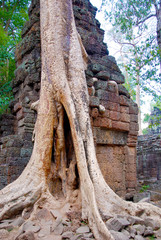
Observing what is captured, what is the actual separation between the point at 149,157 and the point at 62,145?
28.2ft

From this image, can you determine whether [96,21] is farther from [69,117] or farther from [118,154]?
[69,117]

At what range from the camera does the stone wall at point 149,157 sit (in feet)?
34.4

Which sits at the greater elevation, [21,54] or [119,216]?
[21,54]

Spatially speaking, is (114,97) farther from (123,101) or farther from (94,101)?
(94,101)

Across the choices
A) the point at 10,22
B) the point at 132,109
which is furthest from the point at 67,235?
the point at 10,22

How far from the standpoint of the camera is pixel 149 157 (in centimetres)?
1084

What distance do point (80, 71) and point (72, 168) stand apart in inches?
55.9

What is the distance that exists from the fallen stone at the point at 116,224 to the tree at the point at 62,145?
0.59 ft

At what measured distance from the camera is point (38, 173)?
2.89 m

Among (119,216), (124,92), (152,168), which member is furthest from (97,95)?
(152,168)

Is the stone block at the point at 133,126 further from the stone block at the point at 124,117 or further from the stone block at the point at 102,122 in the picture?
the stone block at the point at 102,122

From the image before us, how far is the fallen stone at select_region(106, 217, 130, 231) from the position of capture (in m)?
2.34

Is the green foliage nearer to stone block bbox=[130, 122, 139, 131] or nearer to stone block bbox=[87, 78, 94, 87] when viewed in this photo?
stone block bbox=[87, 78, 94, 87]

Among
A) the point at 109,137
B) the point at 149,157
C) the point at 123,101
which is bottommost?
the point at 149,157
